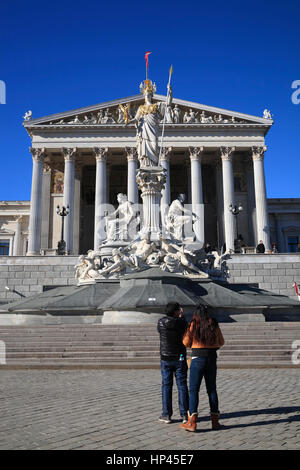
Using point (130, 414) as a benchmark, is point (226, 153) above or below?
above

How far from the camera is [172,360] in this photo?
6.00 metres

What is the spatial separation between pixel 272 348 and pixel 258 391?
15.1 feet

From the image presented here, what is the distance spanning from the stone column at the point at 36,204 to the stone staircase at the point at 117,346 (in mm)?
31808

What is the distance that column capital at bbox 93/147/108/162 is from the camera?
160 ft

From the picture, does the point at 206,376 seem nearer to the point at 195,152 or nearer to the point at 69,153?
the point at 195,152

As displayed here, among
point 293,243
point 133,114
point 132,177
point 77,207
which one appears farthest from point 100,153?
point 293,243

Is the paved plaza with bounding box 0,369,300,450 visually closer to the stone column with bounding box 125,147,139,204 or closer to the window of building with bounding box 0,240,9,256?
the stone column with bounding box 125,147,139,204

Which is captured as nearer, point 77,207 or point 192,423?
point 192,423

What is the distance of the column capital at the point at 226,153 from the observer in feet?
160

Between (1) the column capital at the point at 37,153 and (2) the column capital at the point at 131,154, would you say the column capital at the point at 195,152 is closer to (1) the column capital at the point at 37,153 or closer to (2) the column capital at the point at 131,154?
(2) the column capital at the point at 131,154

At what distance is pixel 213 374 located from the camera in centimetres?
580

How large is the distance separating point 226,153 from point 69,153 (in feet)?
59.6

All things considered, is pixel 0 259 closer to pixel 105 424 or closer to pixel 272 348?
pixel 272 348

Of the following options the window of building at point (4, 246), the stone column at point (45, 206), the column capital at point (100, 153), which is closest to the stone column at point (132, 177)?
the column capital at point (100, 153)
